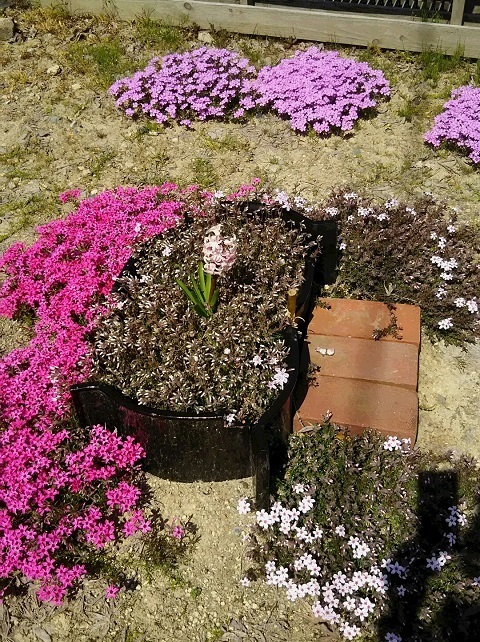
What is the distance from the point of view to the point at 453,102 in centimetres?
668

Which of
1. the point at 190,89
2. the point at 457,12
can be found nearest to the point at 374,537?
the point at 190,89

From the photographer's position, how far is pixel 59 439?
13.0 feet

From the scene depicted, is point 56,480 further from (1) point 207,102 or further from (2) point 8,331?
(1) point 207,102

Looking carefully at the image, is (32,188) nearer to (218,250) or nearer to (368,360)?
(218,250)

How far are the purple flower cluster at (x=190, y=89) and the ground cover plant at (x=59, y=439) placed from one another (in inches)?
89.1

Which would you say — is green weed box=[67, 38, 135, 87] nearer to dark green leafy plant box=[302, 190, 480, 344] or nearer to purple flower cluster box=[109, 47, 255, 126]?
purple flower cluster box=[109, 47, 255, 126]

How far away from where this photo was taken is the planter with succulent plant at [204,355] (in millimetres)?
3652

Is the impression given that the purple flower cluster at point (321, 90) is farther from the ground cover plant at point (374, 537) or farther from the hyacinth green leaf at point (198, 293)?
the ground cover plant at point (374, 537)

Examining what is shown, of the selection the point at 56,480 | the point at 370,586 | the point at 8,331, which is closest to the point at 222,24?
the point at 8,331

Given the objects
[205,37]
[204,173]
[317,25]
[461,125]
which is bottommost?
[204,173]

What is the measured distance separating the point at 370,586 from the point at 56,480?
200 cm

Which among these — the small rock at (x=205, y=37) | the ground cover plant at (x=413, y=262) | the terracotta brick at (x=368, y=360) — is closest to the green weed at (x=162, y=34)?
the small rock at (x=205, y=37)

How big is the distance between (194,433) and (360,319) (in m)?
1.71

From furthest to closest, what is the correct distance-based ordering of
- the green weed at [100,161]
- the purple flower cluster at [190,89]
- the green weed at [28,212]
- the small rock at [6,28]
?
the small rock at [6,28] → the purple flower cluster at [190,89] → the green weed at [100,161] → the green weed at [28,212]
